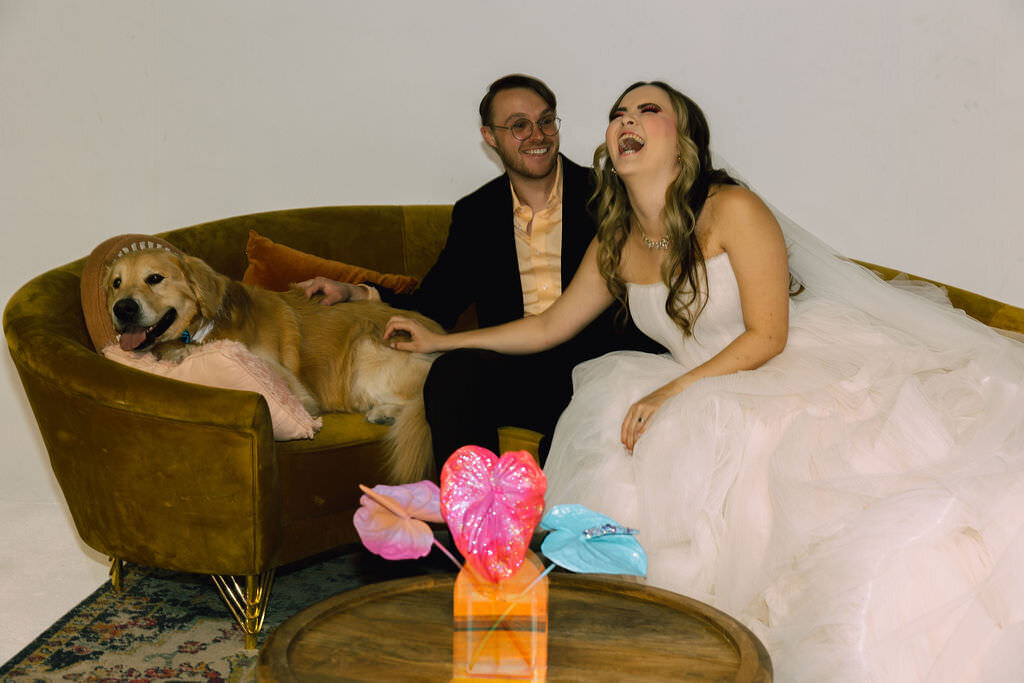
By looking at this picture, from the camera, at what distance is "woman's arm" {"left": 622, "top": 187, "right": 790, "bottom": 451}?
7.25 feet

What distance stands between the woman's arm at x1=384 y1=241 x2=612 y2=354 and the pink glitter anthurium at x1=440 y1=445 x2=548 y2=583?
1386 millimetres

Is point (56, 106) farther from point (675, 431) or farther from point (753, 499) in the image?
point (753, 499)

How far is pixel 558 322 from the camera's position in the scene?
2.61 meters

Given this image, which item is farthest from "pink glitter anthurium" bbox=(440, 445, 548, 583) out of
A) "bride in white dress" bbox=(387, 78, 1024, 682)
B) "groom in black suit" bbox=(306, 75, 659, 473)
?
"groom in black suit" bbox=(306, 75, 659, 473)

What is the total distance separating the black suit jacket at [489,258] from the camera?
9.78ft

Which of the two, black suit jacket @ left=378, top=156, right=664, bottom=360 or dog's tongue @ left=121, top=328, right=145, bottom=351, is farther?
black suit jacket @ left=378, top=156, right=664, bottom=360

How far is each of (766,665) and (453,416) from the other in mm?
1363

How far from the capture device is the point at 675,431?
2.04 metres

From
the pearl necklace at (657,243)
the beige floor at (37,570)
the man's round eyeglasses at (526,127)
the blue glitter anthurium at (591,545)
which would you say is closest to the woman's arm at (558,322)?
the pearl necklace at (657,243)

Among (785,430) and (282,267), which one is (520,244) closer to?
(282,267)

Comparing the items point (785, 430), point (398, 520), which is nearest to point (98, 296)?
point (398, 520)

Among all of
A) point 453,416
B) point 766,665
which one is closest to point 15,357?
point 453,416

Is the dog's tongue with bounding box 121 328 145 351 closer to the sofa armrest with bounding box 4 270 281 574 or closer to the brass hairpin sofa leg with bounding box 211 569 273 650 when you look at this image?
the sofa armrest with bounding box 4 270 281 574

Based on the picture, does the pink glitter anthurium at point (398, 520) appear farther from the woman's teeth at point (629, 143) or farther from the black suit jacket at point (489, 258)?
the black suit jacket at point (489, 258)
